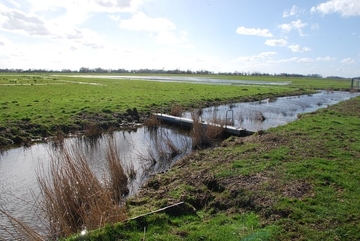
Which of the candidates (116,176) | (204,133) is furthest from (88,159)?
(204,133)

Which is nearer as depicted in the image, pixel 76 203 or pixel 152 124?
pixel 76 203

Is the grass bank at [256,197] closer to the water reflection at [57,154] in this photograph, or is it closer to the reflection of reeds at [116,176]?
the reflection of reeds at [116,176]

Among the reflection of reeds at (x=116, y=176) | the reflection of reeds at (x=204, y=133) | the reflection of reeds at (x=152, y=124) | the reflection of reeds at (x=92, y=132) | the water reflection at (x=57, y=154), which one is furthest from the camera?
the reflection of reeds at (x=152, y=124)

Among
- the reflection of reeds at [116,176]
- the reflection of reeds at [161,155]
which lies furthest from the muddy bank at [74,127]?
the reflection of reeds at [116,176]

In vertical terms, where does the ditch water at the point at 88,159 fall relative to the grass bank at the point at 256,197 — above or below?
below

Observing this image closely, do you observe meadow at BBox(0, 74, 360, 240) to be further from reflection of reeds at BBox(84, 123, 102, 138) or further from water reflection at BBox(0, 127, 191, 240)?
reflection of reeds at BBox(84, 123, 102, 138)

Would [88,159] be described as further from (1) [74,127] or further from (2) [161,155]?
(1) [74,127]

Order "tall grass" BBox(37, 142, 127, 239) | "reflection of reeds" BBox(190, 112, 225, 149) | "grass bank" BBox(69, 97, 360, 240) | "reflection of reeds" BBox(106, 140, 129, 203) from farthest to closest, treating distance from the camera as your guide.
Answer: "reflection of reeds" BBox(190, 112, 225, 149) → "reflection of reeds" BBox(106, 140, 129, 203) → "tall grass" BBox(37, 142, 127, 239) → "grass bank" BBox(69, 97, 360, 240)

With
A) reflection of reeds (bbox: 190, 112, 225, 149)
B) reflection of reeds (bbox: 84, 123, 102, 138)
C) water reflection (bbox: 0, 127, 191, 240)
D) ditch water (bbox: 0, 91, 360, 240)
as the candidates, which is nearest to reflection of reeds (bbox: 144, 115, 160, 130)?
ditch water (bbox: 0, 91, 360, 240)

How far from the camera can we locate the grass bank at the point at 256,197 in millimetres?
5758

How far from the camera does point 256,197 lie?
7152mm

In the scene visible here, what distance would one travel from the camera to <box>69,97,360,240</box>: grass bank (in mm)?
5758

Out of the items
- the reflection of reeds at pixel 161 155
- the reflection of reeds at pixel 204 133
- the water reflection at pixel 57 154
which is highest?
the reflection of reeds at pixel 204 133

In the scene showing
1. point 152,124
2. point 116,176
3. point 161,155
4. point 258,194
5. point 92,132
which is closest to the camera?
point 258,194
